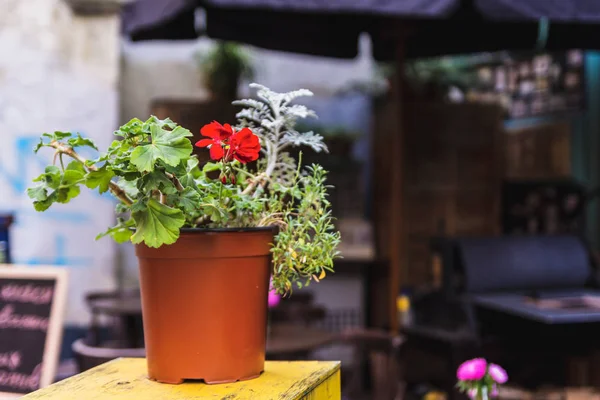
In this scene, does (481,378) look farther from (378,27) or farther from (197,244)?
(378,27)

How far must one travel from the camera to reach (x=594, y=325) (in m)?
4.17

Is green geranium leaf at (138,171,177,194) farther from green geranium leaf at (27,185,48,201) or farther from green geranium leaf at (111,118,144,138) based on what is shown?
green geranium leaf at (27,185,48,201)

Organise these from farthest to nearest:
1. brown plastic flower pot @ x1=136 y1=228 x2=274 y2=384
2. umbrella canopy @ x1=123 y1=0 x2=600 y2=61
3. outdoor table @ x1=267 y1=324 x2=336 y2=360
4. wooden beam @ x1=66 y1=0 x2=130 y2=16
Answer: wooden beam @ x1=66 y1=0 x2=130 y2=16
umbrella canopy @ x1=123 y1=0 x2=600 y2=61
outdoor table @ x1=267 y1=324 x2=336 y2=360
brown plastic flower pot @ x1=136 y1=228 x2=274 y2=384

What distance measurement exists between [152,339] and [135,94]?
5096 mm

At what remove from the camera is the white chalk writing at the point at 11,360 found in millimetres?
2043


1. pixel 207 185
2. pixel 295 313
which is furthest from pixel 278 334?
pixel 207 185

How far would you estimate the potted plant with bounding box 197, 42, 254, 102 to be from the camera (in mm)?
5969

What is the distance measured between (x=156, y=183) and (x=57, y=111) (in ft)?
14.5

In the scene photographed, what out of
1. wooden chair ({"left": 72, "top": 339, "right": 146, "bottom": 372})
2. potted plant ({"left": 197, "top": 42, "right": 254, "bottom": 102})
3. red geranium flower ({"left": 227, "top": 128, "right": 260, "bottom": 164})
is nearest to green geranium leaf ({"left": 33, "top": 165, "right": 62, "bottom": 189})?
red geranium flower ({"left": 227, "top": 128, "right": 260, "bottom": 164})

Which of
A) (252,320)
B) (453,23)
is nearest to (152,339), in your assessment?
(252,320)

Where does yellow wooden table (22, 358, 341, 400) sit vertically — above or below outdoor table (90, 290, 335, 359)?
above

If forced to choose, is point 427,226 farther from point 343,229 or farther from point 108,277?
point 108,277

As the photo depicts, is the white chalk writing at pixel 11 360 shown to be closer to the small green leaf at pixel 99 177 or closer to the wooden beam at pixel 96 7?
the small green leaf at pixel 99 177

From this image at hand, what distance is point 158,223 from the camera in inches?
55.7
